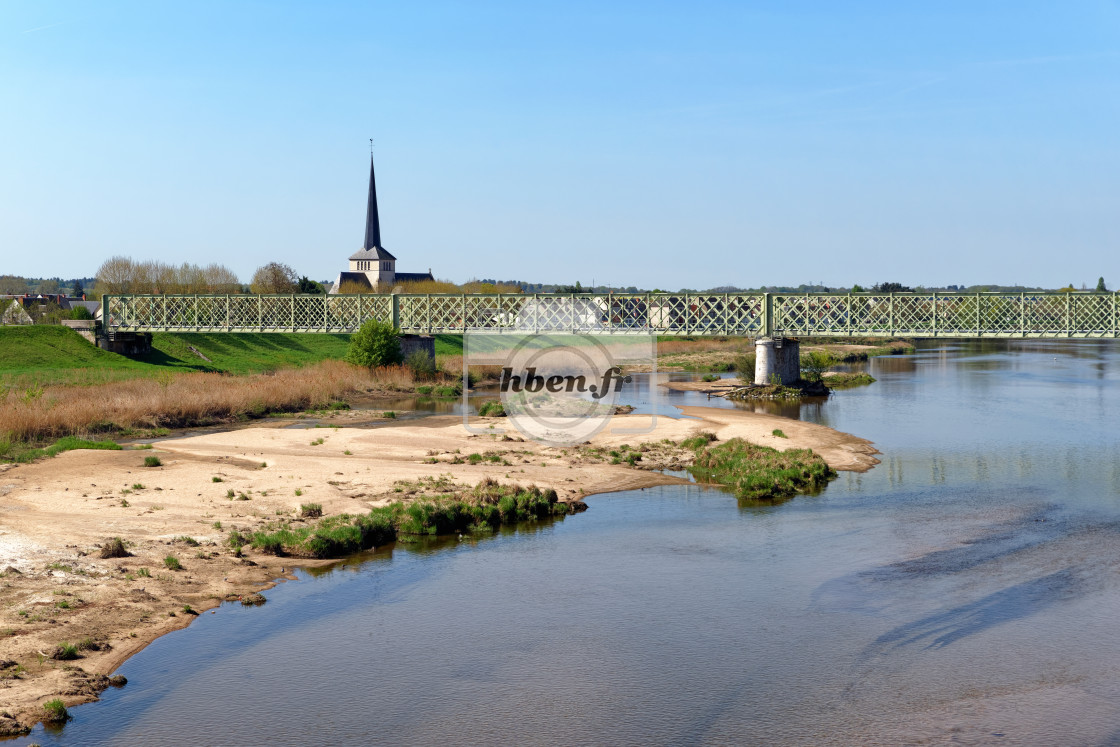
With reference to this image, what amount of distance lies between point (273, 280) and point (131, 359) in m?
53.0

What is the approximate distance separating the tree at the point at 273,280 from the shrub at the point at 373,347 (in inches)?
2279

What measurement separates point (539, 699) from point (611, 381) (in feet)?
208

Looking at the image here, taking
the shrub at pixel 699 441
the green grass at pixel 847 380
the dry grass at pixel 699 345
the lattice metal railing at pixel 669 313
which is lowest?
the shrub at pixel 699 441

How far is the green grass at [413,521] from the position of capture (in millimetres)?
24516

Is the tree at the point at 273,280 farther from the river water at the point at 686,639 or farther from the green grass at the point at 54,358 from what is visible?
the river water at the point at 686,639

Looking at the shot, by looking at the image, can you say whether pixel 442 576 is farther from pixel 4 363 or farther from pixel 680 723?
pixel 4 363

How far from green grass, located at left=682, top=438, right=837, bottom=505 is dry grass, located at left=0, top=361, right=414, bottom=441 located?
2643 centimetres

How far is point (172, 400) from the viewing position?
4988cm

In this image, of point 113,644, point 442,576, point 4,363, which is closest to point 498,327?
point 4,363

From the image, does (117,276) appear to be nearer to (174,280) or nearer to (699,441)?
(174,280)

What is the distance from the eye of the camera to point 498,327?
77.6 meters

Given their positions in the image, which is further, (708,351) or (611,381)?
(708,351)

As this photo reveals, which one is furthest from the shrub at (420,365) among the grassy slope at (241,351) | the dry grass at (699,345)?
the dry grass at (699,345)

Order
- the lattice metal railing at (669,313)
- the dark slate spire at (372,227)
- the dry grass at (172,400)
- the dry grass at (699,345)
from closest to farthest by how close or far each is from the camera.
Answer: the dry grass at (172,400) → the lattice metal railing at (669,313) → the dry grass at (699,345) → the dark slate spire at (372,227)
